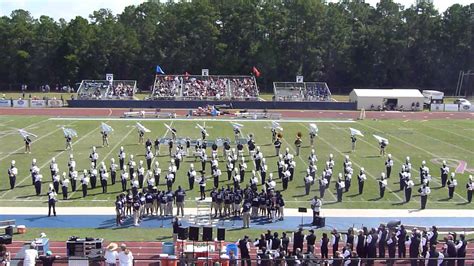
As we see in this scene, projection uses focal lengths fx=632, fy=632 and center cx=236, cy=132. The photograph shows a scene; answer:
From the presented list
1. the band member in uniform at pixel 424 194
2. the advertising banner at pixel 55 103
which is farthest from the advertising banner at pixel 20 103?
the band member in uniform at pixel 424 194

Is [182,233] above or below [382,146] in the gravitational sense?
below

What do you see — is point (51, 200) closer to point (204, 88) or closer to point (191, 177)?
point (191, 177)

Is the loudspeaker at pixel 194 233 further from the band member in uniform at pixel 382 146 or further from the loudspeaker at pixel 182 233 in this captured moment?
the band member in uniform at pixel 382 146

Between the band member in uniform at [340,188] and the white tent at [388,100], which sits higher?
the white tent at [388,100]

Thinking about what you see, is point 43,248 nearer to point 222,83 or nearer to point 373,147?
point 373,147

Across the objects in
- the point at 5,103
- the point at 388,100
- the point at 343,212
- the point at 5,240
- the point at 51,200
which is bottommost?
the point at 343,212

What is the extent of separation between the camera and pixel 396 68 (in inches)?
2778

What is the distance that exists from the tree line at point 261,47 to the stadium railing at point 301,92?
772 centimetres

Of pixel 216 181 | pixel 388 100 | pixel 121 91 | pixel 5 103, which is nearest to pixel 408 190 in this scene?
pixel 216 181

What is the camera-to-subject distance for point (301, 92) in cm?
5875

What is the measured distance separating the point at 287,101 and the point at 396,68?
22.0 metres

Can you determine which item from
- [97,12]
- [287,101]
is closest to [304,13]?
[287,101]

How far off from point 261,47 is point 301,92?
44.1 ft

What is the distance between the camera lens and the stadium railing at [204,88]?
182 feet
